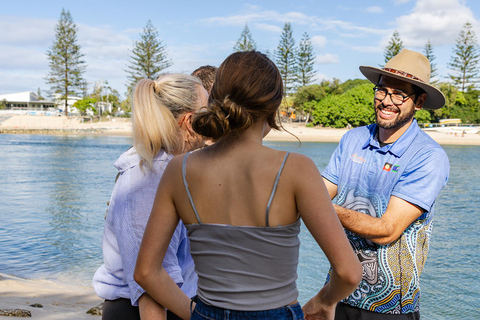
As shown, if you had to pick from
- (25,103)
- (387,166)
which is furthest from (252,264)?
(25,103)

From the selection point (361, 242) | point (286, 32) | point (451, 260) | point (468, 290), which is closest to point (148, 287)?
point (361, 242)

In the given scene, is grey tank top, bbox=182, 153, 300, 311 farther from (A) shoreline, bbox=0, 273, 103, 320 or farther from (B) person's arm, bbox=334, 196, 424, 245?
(A) shoreline, bbox=0, 273, 103, 320

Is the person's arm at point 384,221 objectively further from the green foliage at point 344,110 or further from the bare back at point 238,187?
the green foliage at point 344,110

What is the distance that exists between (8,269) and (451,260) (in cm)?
618

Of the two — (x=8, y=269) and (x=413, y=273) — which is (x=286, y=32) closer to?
(x=8, y=269)

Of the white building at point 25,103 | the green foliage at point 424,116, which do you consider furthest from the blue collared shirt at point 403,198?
the white building at point 25,103

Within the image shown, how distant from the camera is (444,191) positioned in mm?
13711

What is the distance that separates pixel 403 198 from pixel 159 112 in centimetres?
99

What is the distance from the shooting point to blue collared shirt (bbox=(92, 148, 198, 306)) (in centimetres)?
144

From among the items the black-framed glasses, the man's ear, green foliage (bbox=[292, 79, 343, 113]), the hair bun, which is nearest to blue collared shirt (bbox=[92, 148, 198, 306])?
the hair bun

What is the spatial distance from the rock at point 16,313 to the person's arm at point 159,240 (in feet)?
10.4

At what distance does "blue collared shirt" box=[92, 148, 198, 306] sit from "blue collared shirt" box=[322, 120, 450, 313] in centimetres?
75

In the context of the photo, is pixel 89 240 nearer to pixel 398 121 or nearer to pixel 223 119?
pixel 398 121

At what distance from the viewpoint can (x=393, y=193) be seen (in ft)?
6.29
